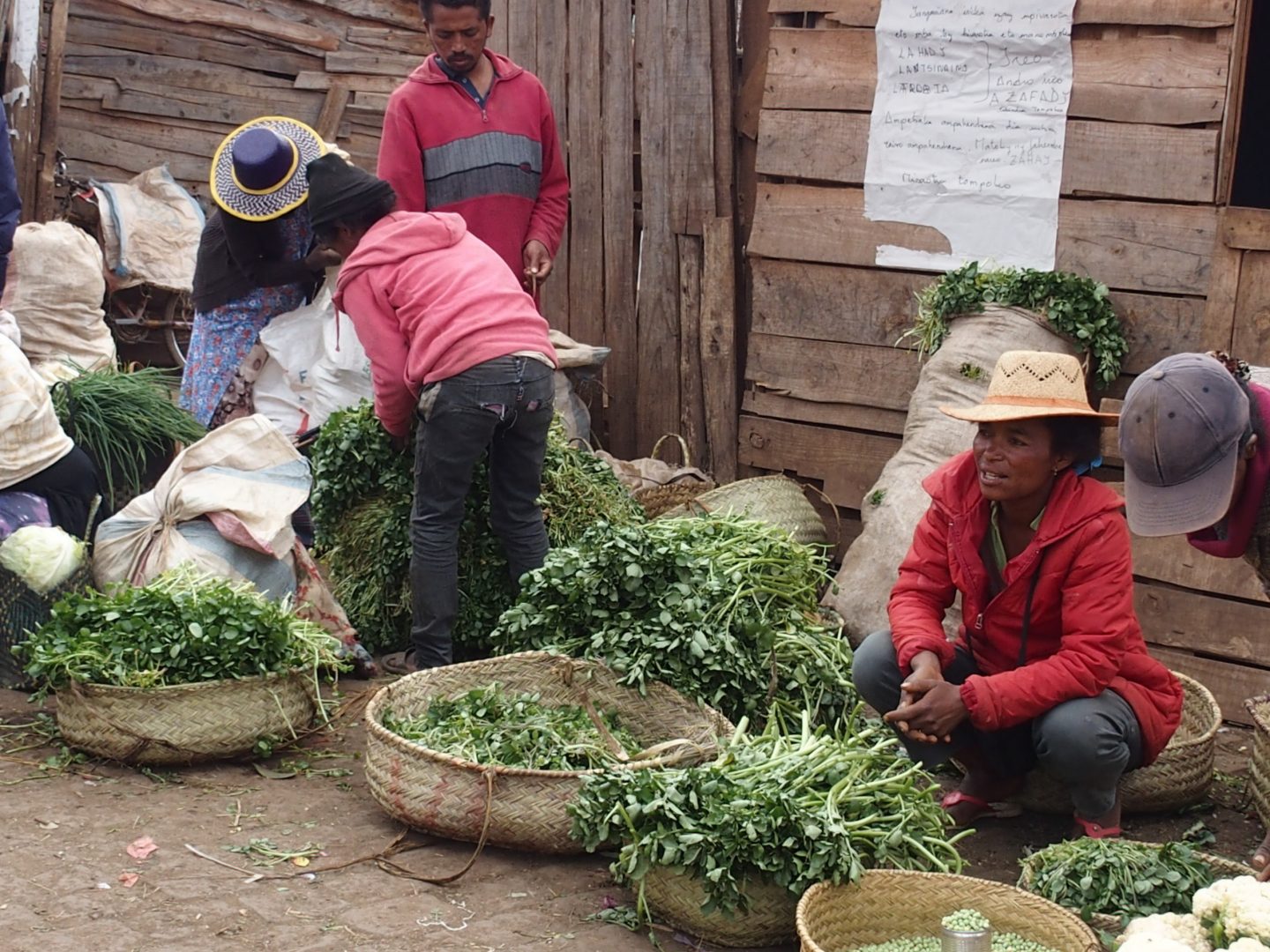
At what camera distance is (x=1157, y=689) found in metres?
4.08

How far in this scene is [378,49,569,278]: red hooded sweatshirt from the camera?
6.22m

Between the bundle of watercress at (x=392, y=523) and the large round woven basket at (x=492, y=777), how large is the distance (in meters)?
1.15

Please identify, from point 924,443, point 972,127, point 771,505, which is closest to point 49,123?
point 771,505

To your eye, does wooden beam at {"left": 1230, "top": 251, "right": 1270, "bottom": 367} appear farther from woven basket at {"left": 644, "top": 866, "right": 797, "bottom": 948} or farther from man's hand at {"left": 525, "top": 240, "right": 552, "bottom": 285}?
woven basket at {"left": 644, "top": 866, "right": 797, "bottom": 948}

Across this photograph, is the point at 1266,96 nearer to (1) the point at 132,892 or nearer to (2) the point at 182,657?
(2) the point at 182,657

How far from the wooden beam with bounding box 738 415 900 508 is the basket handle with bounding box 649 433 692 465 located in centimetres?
25

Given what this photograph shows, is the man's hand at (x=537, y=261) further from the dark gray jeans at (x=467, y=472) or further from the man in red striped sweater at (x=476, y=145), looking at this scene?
the dark gray jeans at (x=467, y=472)

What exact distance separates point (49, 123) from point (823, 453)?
18.4 ft

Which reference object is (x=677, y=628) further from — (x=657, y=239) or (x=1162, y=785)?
(x=657, y=239)

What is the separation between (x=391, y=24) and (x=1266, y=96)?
634 cm

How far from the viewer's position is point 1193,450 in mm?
3207

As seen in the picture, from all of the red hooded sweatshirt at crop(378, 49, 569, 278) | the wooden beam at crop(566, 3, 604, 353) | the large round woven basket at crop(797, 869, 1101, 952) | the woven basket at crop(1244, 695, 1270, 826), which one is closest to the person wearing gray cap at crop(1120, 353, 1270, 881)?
the large round woven basket at crop(797, 869, 1101, 952)

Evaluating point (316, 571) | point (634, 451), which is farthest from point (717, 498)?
point (316, 571)

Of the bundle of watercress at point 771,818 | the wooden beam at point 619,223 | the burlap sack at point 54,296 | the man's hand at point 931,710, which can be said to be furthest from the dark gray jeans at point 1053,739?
the burlap sack at point 54,296
